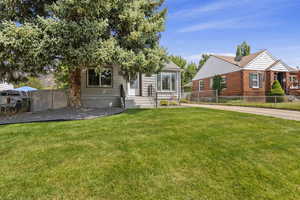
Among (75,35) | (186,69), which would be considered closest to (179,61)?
(186,69)

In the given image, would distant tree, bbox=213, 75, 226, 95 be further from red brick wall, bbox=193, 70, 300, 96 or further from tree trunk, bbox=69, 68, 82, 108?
tree trunk, bbox=69, 68, 82, 108

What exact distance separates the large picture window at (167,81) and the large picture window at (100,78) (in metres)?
4.49

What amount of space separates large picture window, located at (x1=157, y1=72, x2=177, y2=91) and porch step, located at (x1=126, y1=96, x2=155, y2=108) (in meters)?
2.52

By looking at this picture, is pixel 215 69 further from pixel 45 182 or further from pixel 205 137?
pixel 45 182

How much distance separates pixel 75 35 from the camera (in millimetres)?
6297

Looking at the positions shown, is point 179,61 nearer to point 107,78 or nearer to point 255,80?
point 255,80

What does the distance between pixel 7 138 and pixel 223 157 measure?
5.35m

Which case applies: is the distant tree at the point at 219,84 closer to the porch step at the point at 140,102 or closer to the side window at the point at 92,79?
the porch step at the point at 140,102

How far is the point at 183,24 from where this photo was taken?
14.1 meters

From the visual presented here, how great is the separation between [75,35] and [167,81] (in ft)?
29.3

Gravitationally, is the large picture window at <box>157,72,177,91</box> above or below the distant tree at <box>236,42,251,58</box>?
below

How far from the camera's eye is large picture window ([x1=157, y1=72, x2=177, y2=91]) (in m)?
13.8

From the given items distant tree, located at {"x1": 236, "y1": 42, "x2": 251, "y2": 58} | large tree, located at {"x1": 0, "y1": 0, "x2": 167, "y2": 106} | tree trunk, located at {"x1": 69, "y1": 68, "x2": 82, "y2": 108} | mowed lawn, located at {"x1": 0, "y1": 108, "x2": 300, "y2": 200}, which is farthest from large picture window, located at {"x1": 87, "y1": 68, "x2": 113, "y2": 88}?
distant tree, located at {"x1": 236, "y1": 42, "x2": 251, "y2": 58}

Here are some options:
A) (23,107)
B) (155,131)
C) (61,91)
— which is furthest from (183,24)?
(23,107)
